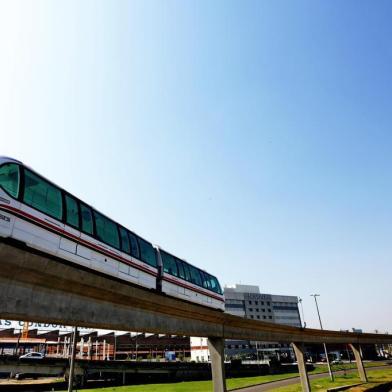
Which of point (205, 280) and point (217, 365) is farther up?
point (205, 280)


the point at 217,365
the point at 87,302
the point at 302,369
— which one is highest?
the point at 87,302

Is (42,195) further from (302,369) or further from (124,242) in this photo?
(302,369)

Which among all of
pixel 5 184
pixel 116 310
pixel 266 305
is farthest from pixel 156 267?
pixel 266 305

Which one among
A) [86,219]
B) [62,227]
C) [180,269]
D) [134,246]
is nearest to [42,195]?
[62,227]

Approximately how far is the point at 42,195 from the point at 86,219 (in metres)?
2.67

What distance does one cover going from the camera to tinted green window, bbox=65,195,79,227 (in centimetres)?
1303

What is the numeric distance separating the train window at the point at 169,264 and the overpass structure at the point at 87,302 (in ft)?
6.76

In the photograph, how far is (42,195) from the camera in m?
11.9

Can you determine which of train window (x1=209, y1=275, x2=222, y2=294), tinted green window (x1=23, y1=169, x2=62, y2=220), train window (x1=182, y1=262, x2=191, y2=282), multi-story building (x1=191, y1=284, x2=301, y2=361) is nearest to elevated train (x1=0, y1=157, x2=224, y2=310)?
tinted green window (x1=23, y1=169, x2=62, y2=220)

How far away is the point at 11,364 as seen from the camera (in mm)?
46375

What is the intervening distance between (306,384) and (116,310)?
94.2 feet

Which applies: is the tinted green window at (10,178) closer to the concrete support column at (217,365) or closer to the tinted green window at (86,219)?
the tinted green window at (86,219)

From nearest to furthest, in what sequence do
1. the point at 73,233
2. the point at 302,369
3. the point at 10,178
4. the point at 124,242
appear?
1. the point at 10,178
2. the point at 73,233
3. the point at 124,242
4. the point at 302,369

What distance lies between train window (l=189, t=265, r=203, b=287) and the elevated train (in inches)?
96.7
